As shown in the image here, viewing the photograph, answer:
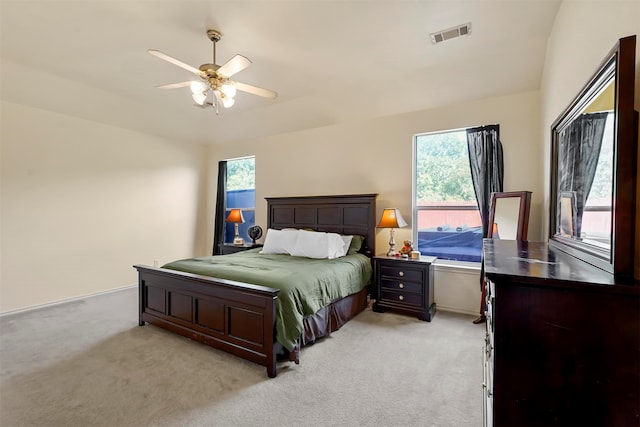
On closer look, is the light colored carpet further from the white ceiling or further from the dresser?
the white ceiling

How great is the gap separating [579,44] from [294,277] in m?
2.63

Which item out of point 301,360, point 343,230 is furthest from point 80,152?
point 301,360

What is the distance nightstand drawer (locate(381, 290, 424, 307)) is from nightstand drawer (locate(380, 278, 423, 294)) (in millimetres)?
50

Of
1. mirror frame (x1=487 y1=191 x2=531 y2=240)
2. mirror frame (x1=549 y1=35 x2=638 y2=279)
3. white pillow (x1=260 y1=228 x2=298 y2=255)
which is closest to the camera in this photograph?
mirror frame (x1=549 y1=35 x2=638 y2=279)

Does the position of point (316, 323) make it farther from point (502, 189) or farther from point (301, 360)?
point (502, 189)

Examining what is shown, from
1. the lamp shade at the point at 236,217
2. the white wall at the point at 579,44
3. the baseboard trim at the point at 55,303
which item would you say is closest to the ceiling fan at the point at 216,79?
the white wall at the point at 579,44

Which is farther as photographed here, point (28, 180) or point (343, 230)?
point (343, 230)

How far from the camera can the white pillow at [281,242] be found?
160 inches

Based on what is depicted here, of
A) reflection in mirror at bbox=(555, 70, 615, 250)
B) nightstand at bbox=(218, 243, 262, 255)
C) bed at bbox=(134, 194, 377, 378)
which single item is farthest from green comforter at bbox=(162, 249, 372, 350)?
reflection in mirror at bbox=(555, 70, 615, 250)

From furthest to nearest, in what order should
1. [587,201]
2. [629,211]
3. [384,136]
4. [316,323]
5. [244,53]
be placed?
[384,136]
[244,53]
[316,323]
[587,201]
[629,211]

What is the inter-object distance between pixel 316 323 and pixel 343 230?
1.86 meters

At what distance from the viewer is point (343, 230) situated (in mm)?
4477

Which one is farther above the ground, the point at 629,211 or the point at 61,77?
the point at 61,77

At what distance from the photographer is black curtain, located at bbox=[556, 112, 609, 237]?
1355 mm
